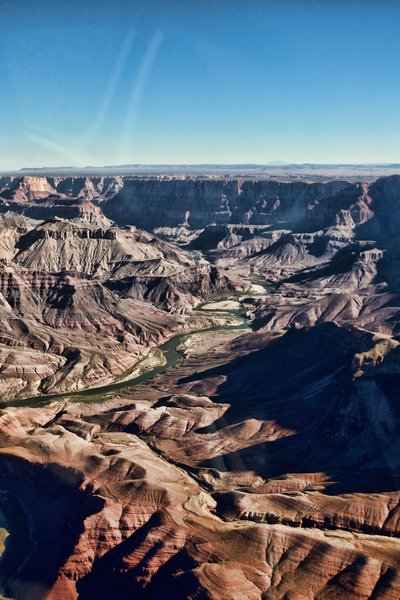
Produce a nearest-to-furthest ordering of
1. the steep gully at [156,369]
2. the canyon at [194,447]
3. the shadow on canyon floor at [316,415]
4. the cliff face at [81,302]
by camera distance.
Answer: the canyon at [194,447] < the shadow on canyon floor at [316,415] < the steep gully at [156,369] < the cliff face at [81,302]

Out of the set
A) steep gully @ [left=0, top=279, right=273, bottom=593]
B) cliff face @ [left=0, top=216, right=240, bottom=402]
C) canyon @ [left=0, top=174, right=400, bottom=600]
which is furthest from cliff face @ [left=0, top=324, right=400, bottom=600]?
cliff face @ [left=0, top=216, right=240, bottom=402]

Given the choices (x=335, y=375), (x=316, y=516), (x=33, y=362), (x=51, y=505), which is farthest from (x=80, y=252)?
(x=316, y=516)

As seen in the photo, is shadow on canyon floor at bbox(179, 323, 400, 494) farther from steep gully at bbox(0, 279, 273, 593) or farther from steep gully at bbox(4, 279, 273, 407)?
steep gully at bbox(4, 279, 273, 407)

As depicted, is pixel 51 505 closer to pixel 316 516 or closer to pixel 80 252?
pixel 316 516

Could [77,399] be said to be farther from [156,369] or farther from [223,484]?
[223,484]

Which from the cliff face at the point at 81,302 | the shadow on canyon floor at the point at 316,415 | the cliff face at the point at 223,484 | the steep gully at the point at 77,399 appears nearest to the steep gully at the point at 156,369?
the steep gully at the point at 77,399

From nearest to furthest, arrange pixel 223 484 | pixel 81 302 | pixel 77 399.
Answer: pixel 223 484
pixel 77 399
pixel 81 302

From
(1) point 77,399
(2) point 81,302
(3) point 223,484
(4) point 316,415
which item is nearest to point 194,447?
(3) point 223,484

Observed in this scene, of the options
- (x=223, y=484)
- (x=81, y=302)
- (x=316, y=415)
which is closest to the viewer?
(x=223, y=484)

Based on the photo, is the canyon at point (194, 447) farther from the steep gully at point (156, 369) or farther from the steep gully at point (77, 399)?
the steep gully at point (156, 369)
